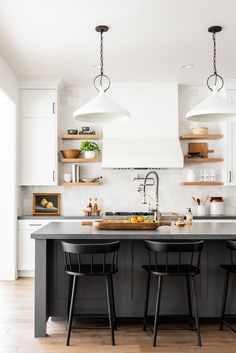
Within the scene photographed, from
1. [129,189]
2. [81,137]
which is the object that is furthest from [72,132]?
[129,189]

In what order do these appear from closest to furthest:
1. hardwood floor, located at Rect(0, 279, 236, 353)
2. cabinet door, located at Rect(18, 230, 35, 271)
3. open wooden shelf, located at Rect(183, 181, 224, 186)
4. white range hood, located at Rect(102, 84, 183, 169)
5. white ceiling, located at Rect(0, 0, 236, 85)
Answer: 1. hardwood floor, located at Rect(0, 279, 236, 353)
2. white ceiling, located at Rect(0, 0, 236, 85)
3. cabinet door, located at Rect(18, 230, 35, 271)
4. white range hood, located at Rect(102, 84, 183, 169)
5. open wooden shelf, located at Rect(183, 181, 224, 186)

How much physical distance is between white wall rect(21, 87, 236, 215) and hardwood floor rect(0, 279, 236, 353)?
2655mm

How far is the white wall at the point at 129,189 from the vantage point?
6.71 metres

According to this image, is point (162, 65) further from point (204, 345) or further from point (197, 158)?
point (204, 345)

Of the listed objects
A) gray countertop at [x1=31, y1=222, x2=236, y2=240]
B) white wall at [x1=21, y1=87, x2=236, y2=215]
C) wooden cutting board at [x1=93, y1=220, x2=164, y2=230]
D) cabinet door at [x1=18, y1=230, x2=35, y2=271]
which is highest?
white wall at [x1=21, y1=87, x2=236, y2=215]

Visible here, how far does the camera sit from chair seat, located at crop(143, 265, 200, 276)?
353 centimetres

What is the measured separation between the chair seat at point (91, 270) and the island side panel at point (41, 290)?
251 mm

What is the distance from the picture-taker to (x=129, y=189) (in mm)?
6715

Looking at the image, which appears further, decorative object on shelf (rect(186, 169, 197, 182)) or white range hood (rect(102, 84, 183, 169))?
decorative object on shelf (rect(186, 169, 197, 182))

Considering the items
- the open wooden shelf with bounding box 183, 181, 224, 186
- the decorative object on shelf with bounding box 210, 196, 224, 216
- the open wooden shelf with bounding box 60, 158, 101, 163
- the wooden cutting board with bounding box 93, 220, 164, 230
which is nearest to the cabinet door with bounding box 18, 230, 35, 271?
the open wooden shelf with bounding box 60, 158, 101, 163

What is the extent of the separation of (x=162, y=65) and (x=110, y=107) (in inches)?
85.6

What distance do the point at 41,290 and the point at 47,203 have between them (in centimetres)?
300

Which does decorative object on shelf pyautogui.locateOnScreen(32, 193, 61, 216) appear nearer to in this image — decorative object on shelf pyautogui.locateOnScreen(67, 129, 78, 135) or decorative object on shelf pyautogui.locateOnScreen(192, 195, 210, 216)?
decorative object on shelf pyautogui.locateOnScreen(67, 129, 78, 135)

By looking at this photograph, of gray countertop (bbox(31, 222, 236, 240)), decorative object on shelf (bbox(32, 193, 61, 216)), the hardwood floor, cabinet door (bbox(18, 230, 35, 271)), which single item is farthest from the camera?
decorative object on shelf (bbox(32, 193, 61, 216))
